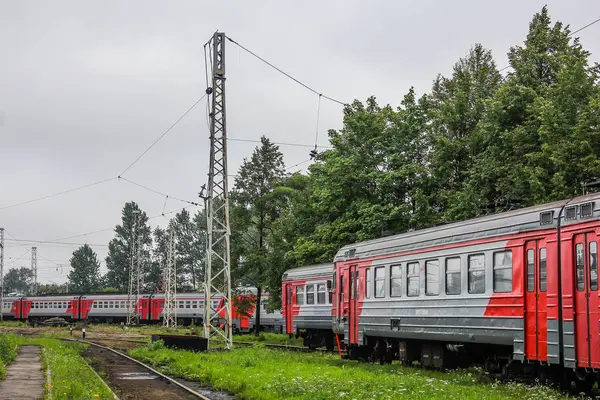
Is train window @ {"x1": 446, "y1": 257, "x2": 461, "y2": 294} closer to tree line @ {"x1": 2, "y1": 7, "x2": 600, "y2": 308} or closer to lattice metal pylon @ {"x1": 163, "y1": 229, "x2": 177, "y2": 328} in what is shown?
tree line @ {"x1": 2, "y1": 7, "x2": 600, "y2": 308}

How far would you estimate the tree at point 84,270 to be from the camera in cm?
12269

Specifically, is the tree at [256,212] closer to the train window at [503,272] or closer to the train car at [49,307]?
the train window at [503,272]

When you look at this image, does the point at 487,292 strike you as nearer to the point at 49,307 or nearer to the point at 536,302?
the point at 536,302

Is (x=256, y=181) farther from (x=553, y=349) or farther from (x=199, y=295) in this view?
(x=553, y=349)

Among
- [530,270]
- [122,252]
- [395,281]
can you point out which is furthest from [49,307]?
[530,270]

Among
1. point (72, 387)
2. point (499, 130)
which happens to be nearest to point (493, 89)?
point (499, 130)

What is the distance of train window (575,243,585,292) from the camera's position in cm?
1321

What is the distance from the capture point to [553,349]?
13648 mm

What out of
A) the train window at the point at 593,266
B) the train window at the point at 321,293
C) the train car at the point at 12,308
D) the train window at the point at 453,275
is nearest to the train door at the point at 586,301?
the train window at the point at 593,266

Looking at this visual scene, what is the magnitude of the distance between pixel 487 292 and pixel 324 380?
160 inches

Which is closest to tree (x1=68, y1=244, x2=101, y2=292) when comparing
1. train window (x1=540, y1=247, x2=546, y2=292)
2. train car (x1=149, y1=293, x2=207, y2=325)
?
train car (x1=149, y1=293, x2=207, y2=325)

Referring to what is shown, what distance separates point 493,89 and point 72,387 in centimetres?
2930

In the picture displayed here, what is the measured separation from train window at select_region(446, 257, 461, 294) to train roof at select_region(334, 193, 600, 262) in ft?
1.57

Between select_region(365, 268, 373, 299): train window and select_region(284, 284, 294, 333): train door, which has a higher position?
select_region(365, 268, 373, 299): train window
